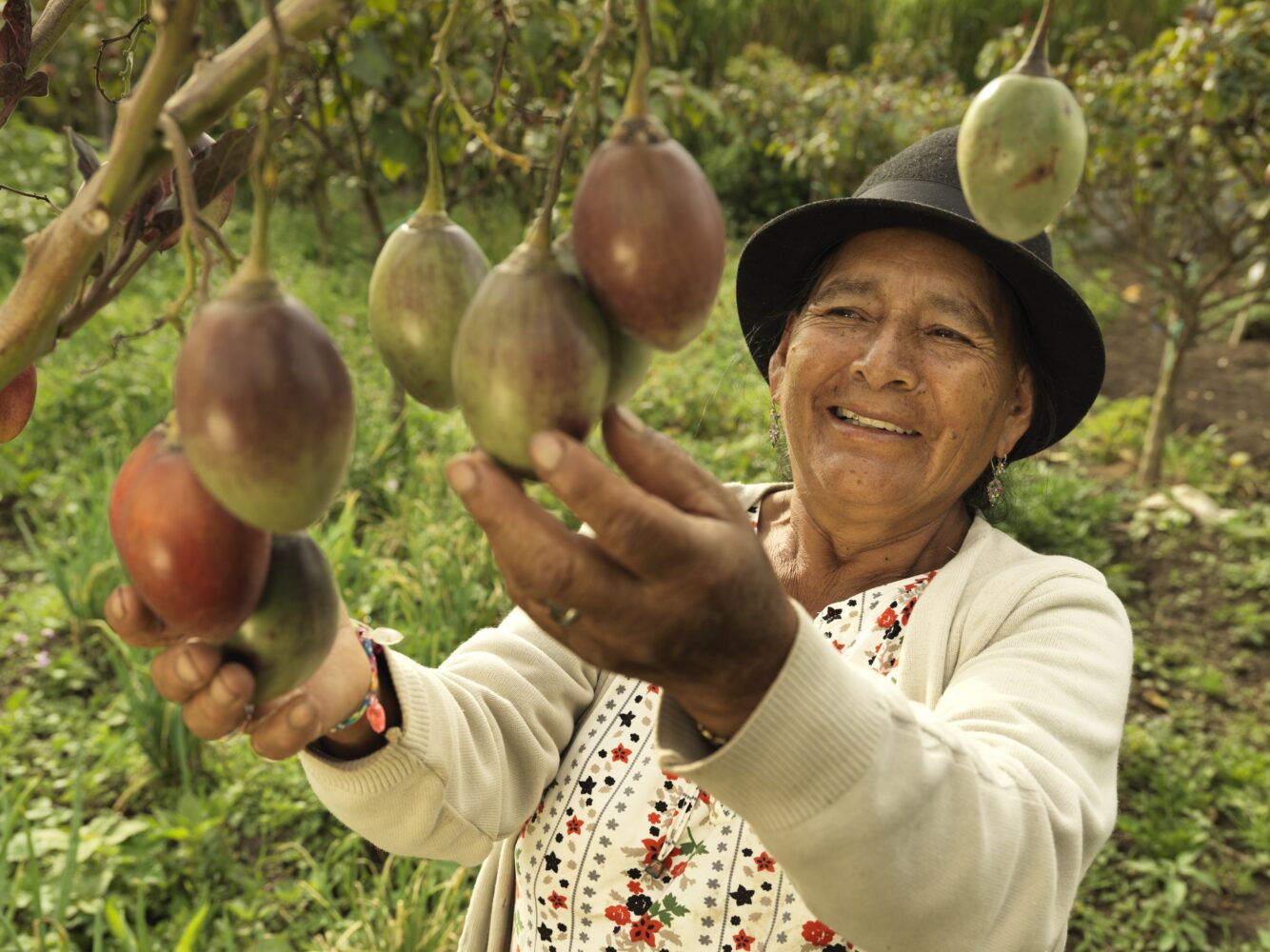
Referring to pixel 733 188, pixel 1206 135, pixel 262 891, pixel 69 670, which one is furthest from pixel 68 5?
pixel 733 188

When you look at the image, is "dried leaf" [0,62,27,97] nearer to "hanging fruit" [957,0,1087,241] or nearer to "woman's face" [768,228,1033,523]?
"hanging fruit" [957,0,1087,241]

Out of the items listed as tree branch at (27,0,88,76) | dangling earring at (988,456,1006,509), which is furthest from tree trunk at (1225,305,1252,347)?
tree branch at (27,0,88,76)

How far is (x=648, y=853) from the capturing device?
5.31ft

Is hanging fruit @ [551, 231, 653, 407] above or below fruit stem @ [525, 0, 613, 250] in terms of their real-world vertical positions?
below

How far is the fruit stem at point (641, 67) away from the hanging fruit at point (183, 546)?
29 cm

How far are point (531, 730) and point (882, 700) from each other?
0.85 m

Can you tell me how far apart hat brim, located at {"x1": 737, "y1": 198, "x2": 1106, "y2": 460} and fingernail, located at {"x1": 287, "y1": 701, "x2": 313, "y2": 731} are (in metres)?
1.14

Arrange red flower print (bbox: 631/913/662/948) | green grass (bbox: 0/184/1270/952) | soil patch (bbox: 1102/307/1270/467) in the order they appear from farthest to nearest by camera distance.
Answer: soil patch (bbox: 1102/307/1270/467), green grass (bbox: 0/184/1270/952), red flower print (bbox: 631/913/662/948)

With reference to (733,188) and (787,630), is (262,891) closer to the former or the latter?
(787,630)

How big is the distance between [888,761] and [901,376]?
832 mm

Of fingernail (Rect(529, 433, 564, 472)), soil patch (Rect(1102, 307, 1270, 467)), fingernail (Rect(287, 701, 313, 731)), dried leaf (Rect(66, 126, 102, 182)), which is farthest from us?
soil patch (Rect(1102, 307, 1270, 467))

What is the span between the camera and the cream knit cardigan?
2.90ft

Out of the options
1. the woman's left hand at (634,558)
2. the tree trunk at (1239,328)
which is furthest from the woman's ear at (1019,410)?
the tree trunk at (1239,328)

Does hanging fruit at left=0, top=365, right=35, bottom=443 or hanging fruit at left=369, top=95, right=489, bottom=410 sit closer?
hanging fruit at left=369, top=95, right=489, bottom=410
